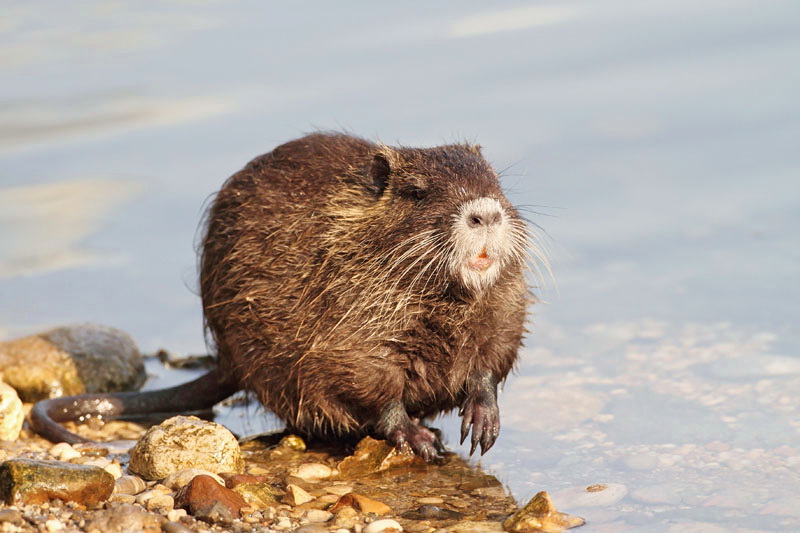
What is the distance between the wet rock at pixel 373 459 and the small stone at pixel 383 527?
792mm

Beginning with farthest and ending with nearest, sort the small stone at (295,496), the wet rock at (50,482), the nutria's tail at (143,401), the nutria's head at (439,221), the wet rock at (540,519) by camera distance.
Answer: the nutria's tail at (143,401) → the nutria's head at (439,221) → the small stone at (295,496) → the wet rock at (540,519) → the wet rock at (50,482)

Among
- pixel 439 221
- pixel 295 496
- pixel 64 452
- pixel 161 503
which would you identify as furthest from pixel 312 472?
pixel 439 221

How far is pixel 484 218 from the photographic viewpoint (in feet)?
18.2

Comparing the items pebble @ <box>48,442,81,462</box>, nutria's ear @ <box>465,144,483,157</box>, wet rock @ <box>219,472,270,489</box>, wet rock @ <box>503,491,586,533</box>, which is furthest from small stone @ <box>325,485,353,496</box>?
nutria's ear @ <box>465,144,483,157</box>

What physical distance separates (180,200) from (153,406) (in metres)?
3.46

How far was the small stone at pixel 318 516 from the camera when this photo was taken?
5265mm

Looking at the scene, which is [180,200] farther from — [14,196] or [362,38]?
[362,38]

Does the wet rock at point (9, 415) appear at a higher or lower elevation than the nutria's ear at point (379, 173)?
lower

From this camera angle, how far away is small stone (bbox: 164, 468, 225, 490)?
5.48 meters

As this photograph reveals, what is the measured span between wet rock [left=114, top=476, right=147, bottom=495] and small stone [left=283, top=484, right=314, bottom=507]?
628 millimetres

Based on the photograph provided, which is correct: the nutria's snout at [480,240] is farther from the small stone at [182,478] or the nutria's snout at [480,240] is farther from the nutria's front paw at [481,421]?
the small stone at [182,478]

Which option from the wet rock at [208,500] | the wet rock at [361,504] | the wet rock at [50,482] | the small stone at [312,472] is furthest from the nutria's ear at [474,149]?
the wet rock at [50,482]

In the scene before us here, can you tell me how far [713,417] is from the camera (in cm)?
650

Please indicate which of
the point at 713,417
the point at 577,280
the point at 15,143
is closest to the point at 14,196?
the point at 15,143
